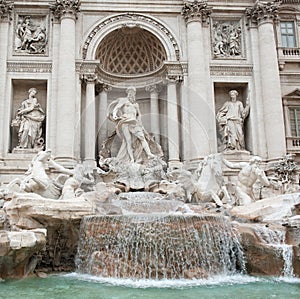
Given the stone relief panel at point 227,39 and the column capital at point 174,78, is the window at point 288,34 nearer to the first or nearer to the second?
the stone relief panel at point 227,39

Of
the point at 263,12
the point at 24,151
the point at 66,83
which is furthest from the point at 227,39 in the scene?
the point at 24,151

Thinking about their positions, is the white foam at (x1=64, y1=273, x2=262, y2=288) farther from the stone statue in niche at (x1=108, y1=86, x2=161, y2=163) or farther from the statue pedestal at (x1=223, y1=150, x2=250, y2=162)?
the statue pedestal at (x1=223, y1=150, x2=250, y2=162)

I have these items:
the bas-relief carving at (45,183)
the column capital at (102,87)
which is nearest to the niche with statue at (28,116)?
the column capital at (102,87)

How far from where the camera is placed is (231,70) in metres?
19.7

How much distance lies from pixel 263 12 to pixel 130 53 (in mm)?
6791

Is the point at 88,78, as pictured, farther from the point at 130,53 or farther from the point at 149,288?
the point at 149,288

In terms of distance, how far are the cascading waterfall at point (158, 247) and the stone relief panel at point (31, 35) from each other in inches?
436

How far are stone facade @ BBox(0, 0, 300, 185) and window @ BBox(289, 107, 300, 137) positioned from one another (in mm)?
53

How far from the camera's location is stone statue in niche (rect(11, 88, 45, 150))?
18.2m

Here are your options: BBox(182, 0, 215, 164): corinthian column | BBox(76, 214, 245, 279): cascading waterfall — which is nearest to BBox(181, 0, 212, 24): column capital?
BBox(182, 0, 215, 164): corinthian column

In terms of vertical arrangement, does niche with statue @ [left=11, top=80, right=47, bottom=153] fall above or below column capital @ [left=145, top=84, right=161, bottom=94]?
below

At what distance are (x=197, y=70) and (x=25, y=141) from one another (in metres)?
8.42

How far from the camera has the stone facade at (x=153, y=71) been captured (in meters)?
18.3

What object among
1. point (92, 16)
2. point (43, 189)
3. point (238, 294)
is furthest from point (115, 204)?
point (92, 16)
